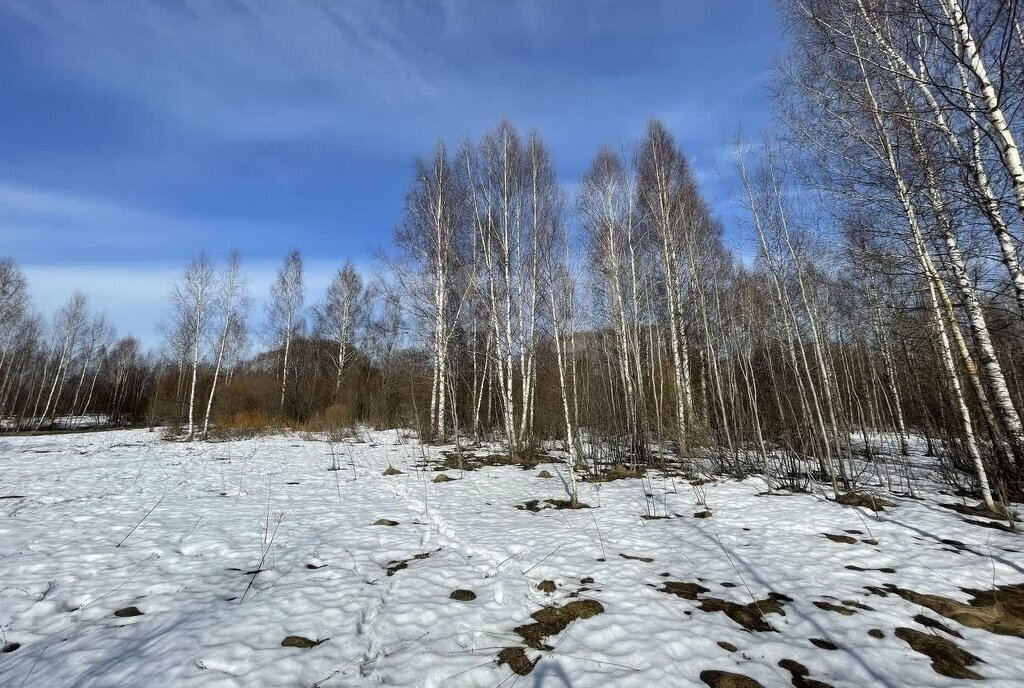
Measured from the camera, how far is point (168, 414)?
21.5 metres

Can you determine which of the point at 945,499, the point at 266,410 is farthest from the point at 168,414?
the point at 945,499

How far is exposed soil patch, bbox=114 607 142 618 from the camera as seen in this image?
3.00 m

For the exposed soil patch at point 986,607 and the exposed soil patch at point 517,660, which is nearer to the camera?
the exposed soil patch at point 517,660

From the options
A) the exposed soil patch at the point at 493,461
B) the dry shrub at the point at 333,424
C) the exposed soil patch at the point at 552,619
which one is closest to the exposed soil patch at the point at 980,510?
the exposed soil patch at the point at 552,619

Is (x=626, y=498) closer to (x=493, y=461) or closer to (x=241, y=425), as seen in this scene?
(x=493, y=461)

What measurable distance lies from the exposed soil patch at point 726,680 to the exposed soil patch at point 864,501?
5.15m

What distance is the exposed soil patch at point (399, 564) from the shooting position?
13.2 ft

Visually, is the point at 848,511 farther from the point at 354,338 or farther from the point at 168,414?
the point at 168,414

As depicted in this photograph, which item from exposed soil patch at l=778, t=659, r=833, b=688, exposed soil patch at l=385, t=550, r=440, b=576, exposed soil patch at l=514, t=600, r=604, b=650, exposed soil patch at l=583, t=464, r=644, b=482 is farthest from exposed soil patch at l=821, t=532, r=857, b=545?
exposed soil patch at l=385, t=550, r=440, b=576

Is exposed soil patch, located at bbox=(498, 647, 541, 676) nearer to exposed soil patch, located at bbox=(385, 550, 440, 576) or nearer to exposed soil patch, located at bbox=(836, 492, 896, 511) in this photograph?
exposed soil patch, located at bbox=(385, 550, 440, 576)

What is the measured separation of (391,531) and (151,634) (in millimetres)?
2676

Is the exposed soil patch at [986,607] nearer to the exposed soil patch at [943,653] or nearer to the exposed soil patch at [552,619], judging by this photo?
the exposed soil patch at [943,653]

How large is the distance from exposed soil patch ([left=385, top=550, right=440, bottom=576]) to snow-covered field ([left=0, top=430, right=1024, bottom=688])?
0.03 m

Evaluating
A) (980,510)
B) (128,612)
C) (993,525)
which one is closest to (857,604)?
(993,525)
